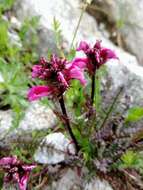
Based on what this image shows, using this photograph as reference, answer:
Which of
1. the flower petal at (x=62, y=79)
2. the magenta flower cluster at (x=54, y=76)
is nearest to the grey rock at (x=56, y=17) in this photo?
the magenta flower cluster at (x=54, y=76)

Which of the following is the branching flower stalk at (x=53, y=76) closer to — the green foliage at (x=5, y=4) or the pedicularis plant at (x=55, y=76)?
the pedicularis plant at (x=55, y=76)

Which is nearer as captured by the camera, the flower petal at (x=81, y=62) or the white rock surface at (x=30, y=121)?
the flower petal at (x=81, y=62)

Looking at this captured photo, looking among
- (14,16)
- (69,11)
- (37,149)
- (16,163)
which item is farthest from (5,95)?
(69,11)

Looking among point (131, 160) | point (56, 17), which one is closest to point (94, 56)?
point (131, 160)

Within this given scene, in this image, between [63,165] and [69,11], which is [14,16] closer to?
[69,11]

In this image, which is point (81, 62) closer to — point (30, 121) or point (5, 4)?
point (30, 121)
